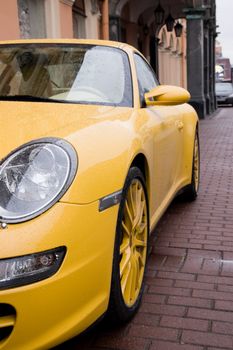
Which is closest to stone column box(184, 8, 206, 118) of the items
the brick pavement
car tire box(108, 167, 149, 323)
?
the brick pavement

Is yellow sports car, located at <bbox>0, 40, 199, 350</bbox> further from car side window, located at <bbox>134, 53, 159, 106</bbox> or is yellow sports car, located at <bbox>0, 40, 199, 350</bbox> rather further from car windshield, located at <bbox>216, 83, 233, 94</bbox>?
car windshield, located at <bbox>216, 83, 233, 94</bbox>

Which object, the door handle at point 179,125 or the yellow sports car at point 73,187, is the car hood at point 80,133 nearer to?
the yellow sports car at point 73,187

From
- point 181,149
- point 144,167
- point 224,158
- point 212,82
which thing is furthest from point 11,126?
point 212,82

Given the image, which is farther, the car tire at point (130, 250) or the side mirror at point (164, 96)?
the side mirror at point (164, 96)

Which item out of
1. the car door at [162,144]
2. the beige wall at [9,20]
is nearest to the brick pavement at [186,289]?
the car door at [162,144]

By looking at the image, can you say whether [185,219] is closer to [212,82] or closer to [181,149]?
[181,149]

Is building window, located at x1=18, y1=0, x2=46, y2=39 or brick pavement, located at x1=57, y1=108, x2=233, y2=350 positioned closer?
→ brick pavement, located at x1=57, y1=108, x2=233, y2=350

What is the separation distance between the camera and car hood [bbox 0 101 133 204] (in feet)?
7.27

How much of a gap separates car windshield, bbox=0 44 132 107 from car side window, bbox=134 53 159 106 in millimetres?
148

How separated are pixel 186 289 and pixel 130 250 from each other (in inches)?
26.4

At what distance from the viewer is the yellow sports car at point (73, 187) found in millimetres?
1975

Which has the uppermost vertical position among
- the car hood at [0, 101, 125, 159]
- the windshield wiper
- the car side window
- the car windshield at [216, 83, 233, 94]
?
the car side window

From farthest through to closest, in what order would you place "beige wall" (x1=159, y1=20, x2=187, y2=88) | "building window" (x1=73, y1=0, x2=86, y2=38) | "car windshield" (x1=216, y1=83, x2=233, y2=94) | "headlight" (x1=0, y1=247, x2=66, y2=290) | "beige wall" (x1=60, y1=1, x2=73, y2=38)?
"car windshield" (x1=216, y1=83, x2=233, y2=94) < "beige wall" (x1=159, y1=20, x2=187, y2=88) < "building window" (x1=73, y1=0, x2=86, y2=38) < "beige wall" (x1=60, y1=1, x2=73, y2=38) < "headlight" (x1=0, y1=247, x2=66, y2=290)

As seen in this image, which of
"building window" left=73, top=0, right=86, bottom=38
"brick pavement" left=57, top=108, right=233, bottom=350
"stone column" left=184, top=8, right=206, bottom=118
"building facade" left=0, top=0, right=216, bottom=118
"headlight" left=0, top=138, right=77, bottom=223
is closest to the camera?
"headlight" left=0, top=138, right=77, bottom=223
